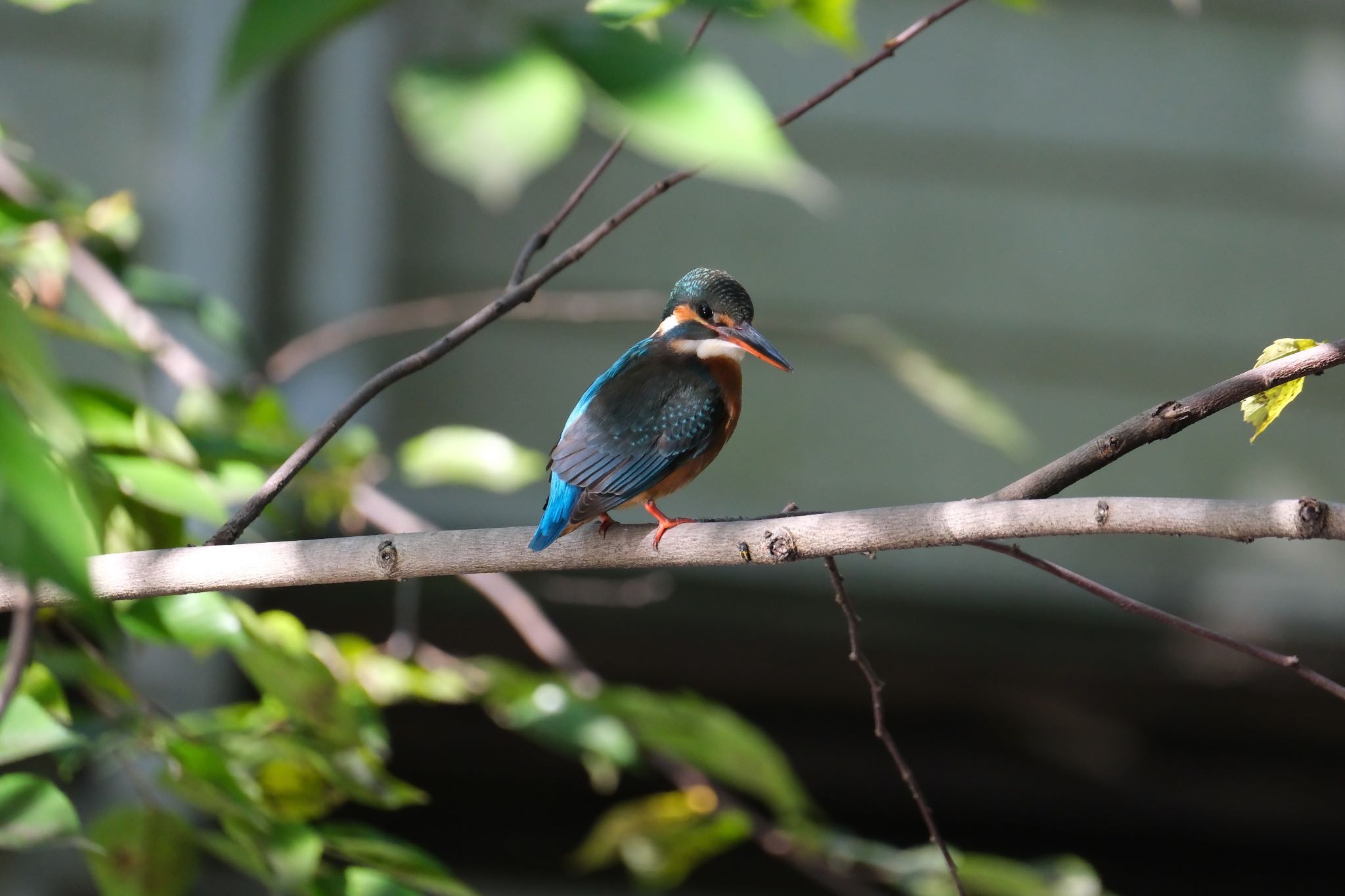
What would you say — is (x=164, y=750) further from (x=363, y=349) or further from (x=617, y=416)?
(x=363, y=349)

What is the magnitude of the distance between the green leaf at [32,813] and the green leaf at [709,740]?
0.59 metres

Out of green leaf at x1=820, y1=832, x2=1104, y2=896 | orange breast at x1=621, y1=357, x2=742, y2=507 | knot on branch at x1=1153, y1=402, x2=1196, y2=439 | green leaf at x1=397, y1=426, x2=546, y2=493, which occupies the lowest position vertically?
green leaf at x1=820, y1=832, x2=1104, y2=896

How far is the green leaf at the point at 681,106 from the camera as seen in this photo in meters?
0.39

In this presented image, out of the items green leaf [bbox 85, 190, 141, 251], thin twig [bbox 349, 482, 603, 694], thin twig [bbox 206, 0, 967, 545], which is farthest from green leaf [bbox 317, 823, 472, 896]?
green leaf [bbox 85, 190, 141, 251]

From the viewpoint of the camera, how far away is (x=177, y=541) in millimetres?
1256

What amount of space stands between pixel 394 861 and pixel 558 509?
0.33 m

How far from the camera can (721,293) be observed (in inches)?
50.3

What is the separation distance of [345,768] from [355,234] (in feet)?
5.88

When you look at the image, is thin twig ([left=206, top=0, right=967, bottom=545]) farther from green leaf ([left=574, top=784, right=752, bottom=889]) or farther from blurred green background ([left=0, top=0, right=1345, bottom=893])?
blurred green background ([left=0, top=0, right=1345, bottom=893])


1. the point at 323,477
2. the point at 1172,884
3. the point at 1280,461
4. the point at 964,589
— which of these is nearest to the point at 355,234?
the point at 323,477

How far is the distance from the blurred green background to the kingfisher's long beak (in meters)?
1.65

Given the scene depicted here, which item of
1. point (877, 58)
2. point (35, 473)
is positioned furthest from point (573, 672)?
point (35, 473)

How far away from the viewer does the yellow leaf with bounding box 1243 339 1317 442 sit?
2.77 feet

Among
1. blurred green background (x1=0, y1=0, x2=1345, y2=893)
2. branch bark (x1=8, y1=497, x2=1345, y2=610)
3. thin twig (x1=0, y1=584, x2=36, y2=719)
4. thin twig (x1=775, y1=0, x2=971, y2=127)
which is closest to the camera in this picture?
thin twig (x1=0, y1=584, x2=36, y2=719)
